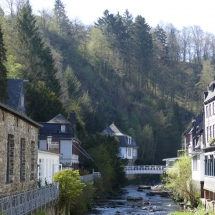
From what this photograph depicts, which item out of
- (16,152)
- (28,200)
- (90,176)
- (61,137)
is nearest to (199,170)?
(90,176)

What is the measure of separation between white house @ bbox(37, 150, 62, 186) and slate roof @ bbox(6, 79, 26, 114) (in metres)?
6.85

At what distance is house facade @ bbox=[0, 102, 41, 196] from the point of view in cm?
2002

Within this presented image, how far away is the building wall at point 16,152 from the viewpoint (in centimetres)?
2002

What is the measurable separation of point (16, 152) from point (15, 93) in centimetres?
2289

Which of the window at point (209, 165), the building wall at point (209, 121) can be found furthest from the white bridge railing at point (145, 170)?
the window at point (209, 165)

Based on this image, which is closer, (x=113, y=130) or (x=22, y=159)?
(x=22, y=159)

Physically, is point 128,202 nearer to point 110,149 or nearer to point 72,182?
point 110,149

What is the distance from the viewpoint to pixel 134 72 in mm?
121188

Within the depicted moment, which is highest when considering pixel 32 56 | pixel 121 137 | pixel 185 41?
pixel 185 41

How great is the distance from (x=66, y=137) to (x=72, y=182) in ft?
72.9

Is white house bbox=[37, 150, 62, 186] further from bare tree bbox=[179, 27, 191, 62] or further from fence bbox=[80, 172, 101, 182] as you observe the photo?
bare tree bbox=[179, 27, 191, 62]

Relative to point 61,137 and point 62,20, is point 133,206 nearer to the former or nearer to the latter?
point 61,137

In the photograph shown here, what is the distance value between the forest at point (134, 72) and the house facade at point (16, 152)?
5684 cm

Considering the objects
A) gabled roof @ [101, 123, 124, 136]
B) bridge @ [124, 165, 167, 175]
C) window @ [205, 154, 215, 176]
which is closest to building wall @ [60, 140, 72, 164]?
window @ [205, 154, 215, 176]
